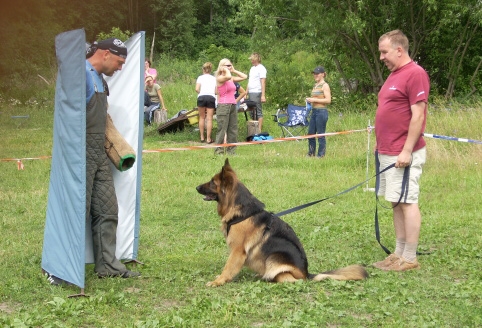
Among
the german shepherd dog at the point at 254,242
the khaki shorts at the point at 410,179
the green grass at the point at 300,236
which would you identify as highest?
the khaki shorts at the point at 410,179

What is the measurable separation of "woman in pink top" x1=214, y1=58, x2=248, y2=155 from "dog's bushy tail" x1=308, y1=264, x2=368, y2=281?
832cm

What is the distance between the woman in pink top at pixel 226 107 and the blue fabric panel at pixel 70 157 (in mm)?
8419

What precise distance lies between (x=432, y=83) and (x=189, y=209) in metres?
15.3

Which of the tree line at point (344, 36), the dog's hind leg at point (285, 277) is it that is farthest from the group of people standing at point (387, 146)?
the tree line at point (344, 36)

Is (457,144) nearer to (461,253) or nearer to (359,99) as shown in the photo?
(461,253)

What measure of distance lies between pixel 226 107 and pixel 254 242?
859 cm

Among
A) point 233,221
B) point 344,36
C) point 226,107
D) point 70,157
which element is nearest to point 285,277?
point 233,221

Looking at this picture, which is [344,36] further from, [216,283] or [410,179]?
[216,283]

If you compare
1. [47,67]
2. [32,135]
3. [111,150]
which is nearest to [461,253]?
[111,150]

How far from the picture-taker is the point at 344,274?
18.8ft

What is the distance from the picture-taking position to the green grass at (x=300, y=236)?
4859mm

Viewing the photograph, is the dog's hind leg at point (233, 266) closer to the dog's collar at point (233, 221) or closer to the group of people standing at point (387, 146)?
the dog's collar at point (233, 221)

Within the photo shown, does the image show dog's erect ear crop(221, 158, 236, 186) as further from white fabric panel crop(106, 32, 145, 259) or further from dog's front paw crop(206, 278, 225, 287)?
white fabric panel crop(106, 32, 145, 259)

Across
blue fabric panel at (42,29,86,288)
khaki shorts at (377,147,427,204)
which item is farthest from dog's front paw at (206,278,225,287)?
khaki shorts at (377,147,427,204)
